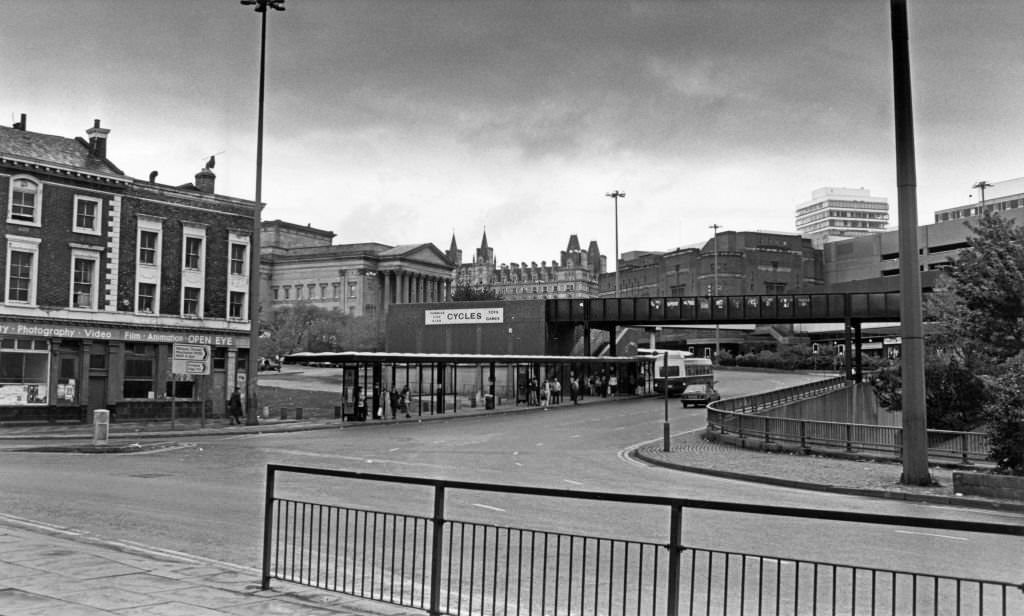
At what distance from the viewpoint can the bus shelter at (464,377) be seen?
43.7 meters

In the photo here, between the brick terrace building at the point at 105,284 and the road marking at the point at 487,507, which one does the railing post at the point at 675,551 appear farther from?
the brick terrace building at the point at 105,284

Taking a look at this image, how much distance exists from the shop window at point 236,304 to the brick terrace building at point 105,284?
3.3 inches

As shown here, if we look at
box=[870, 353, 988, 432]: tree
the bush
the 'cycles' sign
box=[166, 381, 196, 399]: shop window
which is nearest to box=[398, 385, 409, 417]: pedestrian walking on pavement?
box=[166, 381, 196, 399]: shop window

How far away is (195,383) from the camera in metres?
47.6

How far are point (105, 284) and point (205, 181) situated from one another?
11743 millimetres

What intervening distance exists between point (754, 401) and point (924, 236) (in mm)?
92519

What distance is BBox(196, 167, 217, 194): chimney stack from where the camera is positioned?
53.8 metres

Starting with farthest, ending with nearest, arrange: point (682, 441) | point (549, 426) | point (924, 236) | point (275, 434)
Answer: point (924, 236) < point (549, 426) < point (275, 434) < point (682, 441)

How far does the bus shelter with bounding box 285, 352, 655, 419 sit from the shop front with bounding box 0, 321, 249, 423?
679cm

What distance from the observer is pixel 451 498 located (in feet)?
48.1

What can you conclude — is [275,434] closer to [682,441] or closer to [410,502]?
[682,441]

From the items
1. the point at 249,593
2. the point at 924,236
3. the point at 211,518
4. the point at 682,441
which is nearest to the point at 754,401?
the point at 682,441

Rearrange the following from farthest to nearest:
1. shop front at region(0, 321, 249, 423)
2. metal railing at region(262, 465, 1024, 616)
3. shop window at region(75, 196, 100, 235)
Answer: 1. shop window at region(75, 196, 100, 235)
2. shop front at region(0, 321, 249, 423)
3. metal railing at region(262, 465, 1024, 616)

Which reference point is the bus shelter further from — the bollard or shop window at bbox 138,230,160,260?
the bollard
